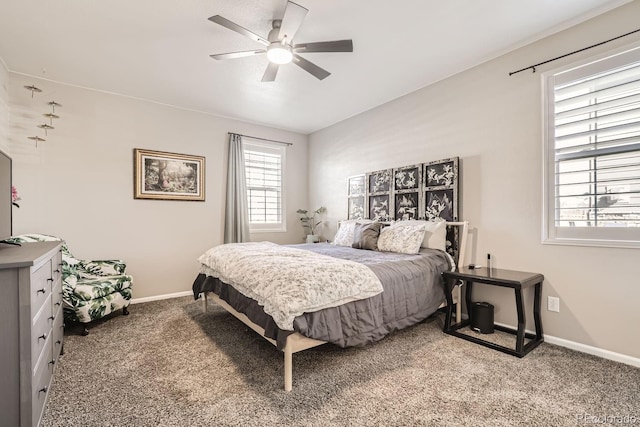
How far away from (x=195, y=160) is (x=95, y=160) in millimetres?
1215

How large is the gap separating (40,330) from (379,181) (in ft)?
12.1

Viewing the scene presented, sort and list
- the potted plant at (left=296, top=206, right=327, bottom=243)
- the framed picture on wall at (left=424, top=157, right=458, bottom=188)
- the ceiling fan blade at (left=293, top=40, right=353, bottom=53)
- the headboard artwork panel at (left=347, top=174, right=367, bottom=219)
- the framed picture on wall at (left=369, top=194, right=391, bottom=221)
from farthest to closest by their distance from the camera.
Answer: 1. the potted plant at (left=296, top=206, right=327, bottom=243)
2. the headboard artwork panel at (left=347, top=174, right=367, bottom=219)
3. the framed picture on wall at (left=369, top=194, right=391, bottom=221)
4. the framed picture on wall at (left=424, top=157, right=458, bottom=188)
5. the ceiling fan blade at (left=293, top=40, right=353, bottom=53)

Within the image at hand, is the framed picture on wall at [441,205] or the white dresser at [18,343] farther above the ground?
the framed picture on wall at [441,205]

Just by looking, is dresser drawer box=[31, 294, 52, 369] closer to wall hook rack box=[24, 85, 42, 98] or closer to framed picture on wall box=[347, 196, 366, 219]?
wall hook rack box=[24, 85, 42, 98]

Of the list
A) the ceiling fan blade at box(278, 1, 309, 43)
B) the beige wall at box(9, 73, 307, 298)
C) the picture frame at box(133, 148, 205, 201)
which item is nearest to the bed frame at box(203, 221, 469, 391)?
the beige wall at box(9, 73, 307, 298)

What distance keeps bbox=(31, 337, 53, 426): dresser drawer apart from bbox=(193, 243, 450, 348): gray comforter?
1.17m

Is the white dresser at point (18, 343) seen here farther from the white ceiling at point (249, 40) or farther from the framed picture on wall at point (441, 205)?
the framed picture on wall at point (441, 205)

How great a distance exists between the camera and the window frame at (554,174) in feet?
7.38

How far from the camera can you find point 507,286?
7.78ft

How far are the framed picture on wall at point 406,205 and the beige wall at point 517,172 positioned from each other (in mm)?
443

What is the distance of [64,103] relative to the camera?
3537 millimetres

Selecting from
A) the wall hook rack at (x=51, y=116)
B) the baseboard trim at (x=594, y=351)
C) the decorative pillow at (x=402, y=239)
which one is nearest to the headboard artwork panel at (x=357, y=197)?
the decorative pillow at (x=402, y=239)

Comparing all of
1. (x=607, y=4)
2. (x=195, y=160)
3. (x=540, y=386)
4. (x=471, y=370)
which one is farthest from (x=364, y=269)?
(x=195, y=160)

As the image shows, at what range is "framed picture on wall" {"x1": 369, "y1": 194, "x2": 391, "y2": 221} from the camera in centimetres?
406
